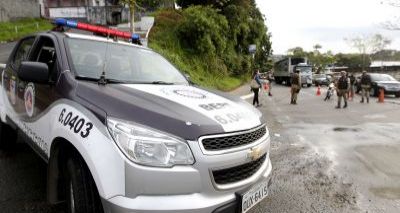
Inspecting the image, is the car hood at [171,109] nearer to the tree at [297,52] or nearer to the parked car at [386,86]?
the parked car at [386,86]

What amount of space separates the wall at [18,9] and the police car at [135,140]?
38767mm

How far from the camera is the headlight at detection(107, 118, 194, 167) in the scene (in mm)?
2582

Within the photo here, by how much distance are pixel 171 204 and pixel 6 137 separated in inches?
165

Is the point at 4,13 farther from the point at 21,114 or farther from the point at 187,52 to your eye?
the point at 21,114

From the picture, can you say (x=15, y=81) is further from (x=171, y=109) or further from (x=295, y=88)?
(x=295, y=88)

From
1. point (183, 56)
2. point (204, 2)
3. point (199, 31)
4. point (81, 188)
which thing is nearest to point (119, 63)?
point (81, 188)

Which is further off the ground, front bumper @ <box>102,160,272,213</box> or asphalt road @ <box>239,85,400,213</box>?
front bumper @ <box>102,160,272,213</box>

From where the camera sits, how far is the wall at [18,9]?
1478 inches

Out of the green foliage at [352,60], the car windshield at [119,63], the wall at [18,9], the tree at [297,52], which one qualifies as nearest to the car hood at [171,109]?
the car windshield at [119,63]

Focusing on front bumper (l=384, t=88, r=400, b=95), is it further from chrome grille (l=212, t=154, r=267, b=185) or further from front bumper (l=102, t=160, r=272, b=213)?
front bumper (l=102, t=160, r=272, b=213)

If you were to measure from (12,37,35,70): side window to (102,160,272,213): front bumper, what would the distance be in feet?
9.63

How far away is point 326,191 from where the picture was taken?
4.99 m

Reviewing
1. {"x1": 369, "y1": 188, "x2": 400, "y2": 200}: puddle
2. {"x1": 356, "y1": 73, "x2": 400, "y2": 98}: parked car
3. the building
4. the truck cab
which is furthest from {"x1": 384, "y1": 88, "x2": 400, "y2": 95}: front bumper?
the building

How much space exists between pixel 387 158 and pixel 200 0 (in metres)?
27.1
